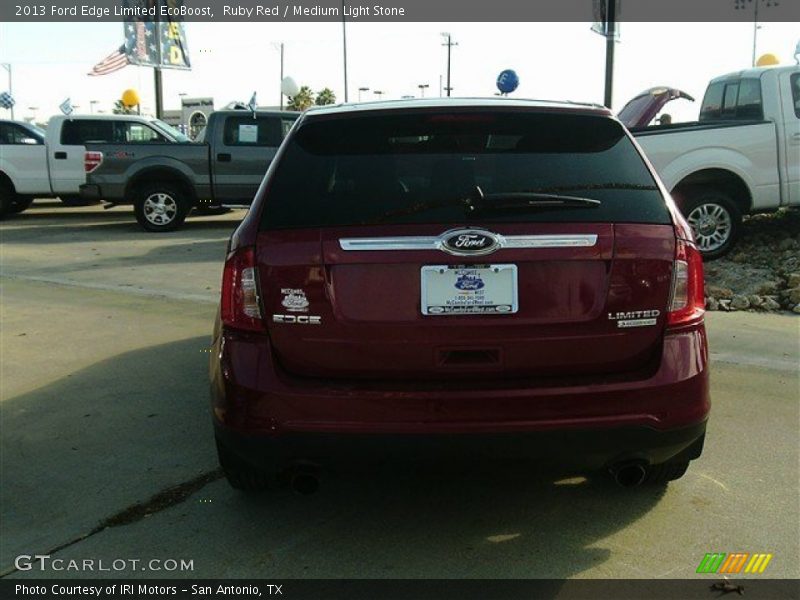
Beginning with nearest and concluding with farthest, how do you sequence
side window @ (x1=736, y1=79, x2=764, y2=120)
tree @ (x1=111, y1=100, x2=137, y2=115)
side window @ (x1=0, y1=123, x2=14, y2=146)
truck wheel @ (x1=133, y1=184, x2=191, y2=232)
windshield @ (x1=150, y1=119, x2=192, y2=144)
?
side window @ (x1=736, y1=79, x2=764, y2=120) → truck wheel @ (x1=133, y1=184, x2=191, y2=232) → windshield @ (x1=150, y1=119, x2=192, y2=144) → side window @ (x1=0, y1=123, x2=14, y2=146) → tree @ (x1=111, y1=100, x2=137, y2=115)

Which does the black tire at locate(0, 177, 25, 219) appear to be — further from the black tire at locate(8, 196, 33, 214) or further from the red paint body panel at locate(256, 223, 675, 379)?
the red paint body panel at locate(256, 223, 675, 379)

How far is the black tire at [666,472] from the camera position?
3206 mm

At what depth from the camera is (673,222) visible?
283 centimetres

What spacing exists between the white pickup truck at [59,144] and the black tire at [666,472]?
13737 millimetres

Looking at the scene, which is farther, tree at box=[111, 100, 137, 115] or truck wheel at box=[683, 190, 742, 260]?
tree at box=[111, 100, 137, 115]

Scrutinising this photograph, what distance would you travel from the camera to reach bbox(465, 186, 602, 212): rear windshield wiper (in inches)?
107

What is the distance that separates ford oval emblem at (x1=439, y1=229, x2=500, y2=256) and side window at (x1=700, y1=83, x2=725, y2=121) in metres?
8.36

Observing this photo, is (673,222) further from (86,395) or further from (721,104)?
(721,104)

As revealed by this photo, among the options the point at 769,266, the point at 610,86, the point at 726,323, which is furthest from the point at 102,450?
the point at 610,86

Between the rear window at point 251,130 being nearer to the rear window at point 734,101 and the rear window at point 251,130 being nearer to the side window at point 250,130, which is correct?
the side window at point 250,130

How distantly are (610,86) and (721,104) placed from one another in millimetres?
5407

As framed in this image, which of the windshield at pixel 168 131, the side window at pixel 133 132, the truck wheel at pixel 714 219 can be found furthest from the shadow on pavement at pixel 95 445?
the side window at pixel 133 132

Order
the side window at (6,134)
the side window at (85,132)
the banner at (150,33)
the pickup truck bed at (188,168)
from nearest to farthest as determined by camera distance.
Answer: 1. the pickup truck bed at (188,168)
2. the side window at (85,132)
3. the side window at (6,134)
4. the banner at (150,33)

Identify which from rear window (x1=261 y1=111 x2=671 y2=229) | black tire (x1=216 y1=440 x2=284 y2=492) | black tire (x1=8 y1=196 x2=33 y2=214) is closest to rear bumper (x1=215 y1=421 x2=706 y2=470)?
black tire (x1=216 y1=440 x2=284 y2=492)
